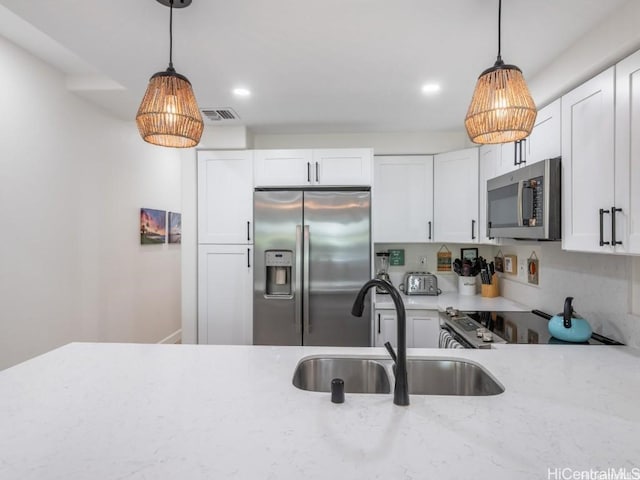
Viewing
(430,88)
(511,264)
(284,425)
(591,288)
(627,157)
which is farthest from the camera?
(511,264)

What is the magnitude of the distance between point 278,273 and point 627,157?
90.3 inches

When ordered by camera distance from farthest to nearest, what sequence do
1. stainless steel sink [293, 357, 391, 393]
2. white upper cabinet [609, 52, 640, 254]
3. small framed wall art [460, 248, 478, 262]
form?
small framed wall art [460, 248, 478, 262] < stainless steel sink [293, 357, 391, 393] < white upper cabinet [609, 52, 640, 254]

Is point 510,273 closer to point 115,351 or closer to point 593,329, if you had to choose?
point 593,329

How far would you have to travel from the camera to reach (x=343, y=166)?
3000 mm

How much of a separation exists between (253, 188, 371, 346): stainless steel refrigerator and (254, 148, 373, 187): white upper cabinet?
181 millimetres

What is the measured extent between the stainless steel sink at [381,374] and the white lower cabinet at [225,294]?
1.67 metres

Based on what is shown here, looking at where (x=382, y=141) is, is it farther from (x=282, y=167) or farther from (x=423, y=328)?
(x=423, y=328)

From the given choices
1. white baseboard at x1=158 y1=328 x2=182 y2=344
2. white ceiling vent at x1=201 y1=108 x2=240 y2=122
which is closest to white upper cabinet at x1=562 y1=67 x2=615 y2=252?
white ceiling vent at x1=201 y1=108 x2=240 y2=122

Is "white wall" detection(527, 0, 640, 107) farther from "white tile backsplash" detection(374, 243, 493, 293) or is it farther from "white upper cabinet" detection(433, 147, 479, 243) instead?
"white tile backsplash" detection(374, 243, 493, 293)

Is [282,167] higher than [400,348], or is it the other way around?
[282,167]

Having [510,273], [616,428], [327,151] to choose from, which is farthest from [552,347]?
[327,151]

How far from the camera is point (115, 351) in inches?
60.6

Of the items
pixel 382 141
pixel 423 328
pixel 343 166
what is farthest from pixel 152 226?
pixel 423 328

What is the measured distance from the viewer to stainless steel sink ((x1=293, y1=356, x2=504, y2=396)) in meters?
1.44
